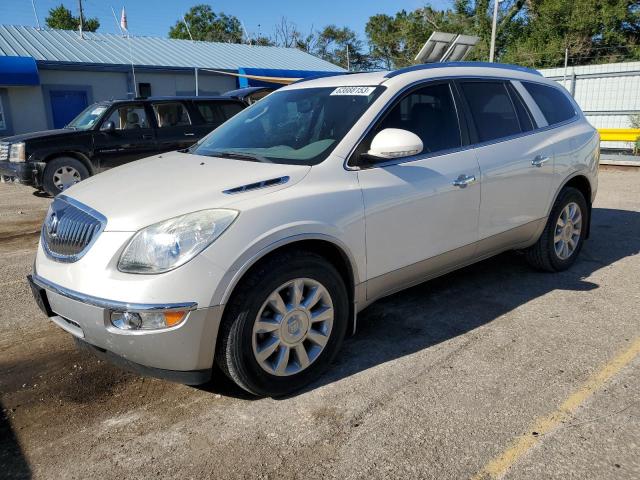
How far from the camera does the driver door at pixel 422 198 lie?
134 inches

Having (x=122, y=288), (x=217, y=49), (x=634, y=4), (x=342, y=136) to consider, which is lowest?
(x=122, y=288)

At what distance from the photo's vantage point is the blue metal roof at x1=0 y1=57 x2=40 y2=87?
688 inches

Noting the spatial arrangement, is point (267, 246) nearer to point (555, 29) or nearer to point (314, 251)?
point (314, 251)

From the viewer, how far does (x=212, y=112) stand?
1101 centimetres

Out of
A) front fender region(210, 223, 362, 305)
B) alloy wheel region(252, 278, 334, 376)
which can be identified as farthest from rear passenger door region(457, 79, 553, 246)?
alloy wheel region(252, 278, 334, 376)

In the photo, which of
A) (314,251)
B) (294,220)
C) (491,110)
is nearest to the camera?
(294,220)

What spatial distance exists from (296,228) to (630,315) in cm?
280

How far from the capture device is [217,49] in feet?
85.1

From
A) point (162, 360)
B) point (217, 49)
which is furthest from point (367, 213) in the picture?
point (217, 49)

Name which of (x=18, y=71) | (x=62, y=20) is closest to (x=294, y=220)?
(x=18, y=71)

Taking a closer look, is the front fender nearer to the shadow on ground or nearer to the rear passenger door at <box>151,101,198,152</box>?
the shadow on ground

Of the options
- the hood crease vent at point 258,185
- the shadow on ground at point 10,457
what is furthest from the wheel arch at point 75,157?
the hood crease vent at point 258,185

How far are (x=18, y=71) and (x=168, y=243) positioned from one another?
719 inches

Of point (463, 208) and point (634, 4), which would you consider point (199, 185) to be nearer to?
point (463, 208)
